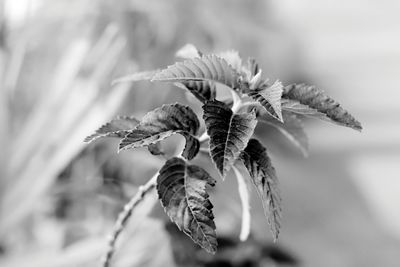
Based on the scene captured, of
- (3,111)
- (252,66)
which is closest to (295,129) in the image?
(252,66)

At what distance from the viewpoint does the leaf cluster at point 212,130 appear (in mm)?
539

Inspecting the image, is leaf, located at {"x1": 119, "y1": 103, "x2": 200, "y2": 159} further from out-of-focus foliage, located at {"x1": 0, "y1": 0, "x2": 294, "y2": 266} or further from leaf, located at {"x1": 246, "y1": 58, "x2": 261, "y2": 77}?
out-of-focus foliage, located at {"x1": 0, "y1": 0, "x2": 294, "y2": 266}

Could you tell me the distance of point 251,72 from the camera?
67 cm

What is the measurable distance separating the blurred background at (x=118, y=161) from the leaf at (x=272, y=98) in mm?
392

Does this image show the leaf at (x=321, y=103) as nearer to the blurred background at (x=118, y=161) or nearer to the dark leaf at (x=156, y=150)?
the dark leaf at (x=156, y=150)

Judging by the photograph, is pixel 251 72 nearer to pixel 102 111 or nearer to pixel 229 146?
pixel 229 146

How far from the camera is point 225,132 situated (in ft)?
1.78

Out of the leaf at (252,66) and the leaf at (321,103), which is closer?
the leaf at (321,103)

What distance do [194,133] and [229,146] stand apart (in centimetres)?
11

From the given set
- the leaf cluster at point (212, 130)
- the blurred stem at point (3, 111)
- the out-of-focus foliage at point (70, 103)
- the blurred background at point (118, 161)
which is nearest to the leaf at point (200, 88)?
the leaf cluster at point (212, 130)

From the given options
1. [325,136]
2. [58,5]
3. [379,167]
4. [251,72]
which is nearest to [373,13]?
[325,136]

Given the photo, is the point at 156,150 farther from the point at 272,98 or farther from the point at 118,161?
the point at 118,161

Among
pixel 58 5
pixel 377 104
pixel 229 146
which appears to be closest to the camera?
pixel 229 146

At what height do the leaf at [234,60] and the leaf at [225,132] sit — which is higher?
the leaf at [234,60]
